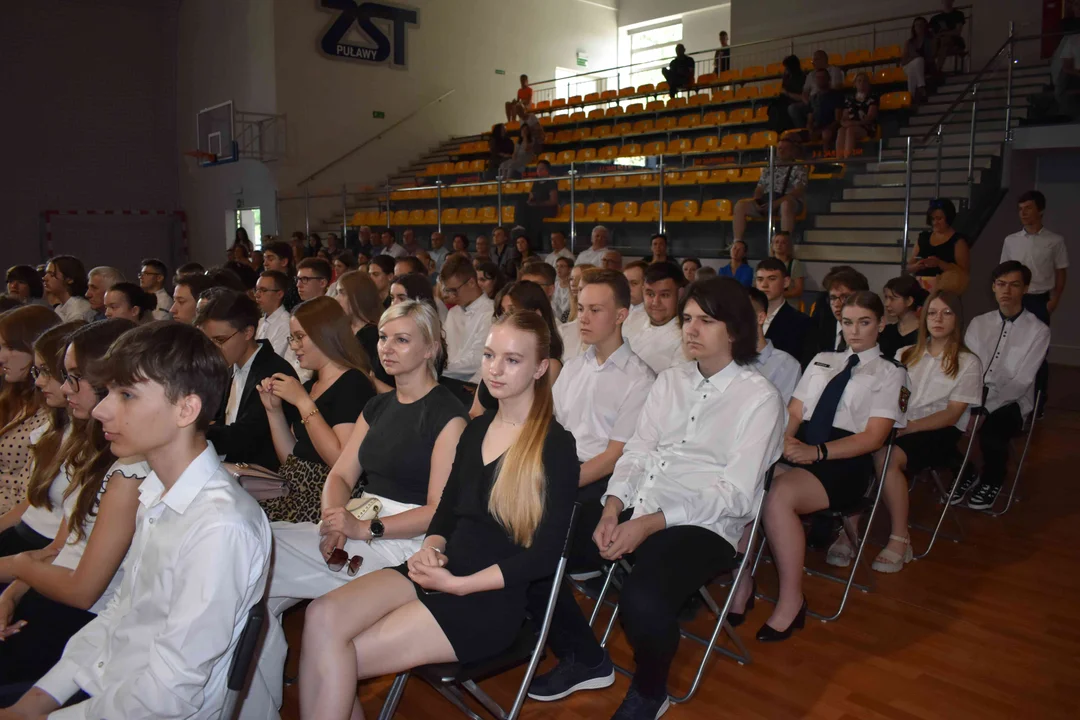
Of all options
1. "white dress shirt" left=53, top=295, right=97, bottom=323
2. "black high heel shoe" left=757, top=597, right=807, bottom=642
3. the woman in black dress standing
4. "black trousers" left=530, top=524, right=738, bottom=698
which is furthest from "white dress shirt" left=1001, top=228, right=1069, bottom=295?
"white dress shirt" left=53, top=295, right=97, bottom=323

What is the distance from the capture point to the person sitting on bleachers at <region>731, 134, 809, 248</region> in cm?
791

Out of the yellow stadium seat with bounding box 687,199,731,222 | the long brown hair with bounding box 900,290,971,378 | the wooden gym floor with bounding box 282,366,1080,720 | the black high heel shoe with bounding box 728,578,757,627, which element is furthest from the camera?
the yellow stadium seat with bounding box 687,199,731,222

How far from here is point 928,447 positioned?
3967 millimetres

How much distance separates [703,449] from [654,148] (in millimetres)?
10194

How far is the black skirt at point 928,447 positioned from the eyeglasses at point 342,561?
8.86 ft

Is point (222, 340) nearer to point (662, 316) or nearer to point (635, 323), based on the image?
point (662, 316)

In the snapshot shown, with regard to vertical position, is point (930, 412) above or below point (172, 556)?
below

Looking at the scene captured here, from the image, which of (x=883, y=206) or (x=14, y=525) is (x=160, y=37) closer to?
(x=883, y=206)

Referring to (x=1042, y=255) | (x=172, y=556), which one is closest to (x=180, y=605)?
(x=172, y=556)

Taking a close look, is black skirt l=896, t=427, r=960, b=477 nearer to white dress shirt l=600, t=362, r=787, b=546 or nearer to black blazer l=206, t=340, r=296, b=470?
white dress shirt l=600, t=362, r=787, b=546

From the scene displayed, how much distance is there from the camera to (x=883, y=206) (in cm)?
837

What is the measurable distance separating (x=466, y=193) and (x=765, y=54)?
6.46m

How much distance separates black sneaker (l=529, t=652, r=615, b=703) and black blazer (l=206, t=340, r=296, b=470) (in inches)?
55.4

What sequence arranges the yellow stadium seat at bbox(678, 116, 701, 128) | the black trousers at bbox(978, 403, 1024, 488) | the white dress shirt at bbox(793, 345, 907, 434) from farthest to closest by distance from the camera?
the yellow stadium seat at bbox(678, 116, 701, 128) < the black trousers at bbox(978, 403, 1024, 488) < the white dress shirt at bbox(793, 345, 907, 434)
